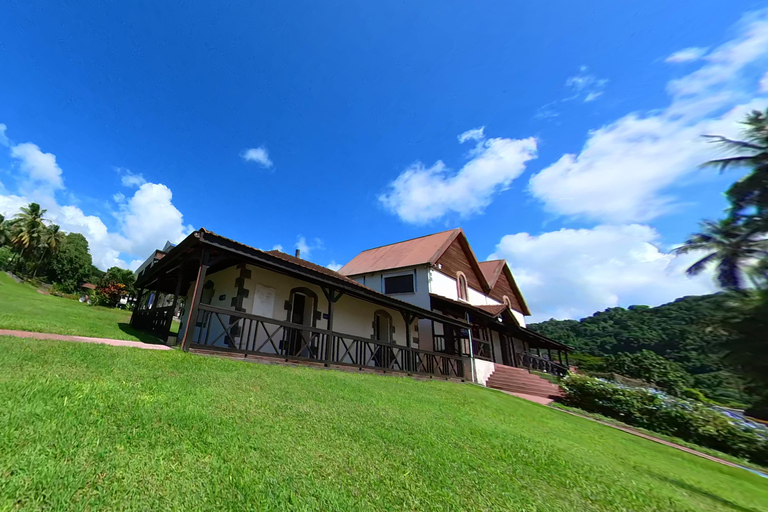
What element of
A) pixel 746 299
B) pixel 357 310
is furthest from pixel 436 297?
pixel 746 299

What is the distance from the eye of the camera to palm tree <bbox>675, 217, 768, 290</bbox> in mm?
6605

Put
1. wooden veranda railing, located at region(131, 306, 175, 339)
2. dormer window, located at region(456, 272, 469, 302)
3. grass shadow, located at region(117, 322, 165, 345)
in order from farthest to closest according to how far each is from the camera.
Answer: dormer window, located at region(456, 272, 469, 302)
wooden veranda railing, located at region(131, 306, 175, 339)
grass shadow, located at region(117, 322, 165, 345)

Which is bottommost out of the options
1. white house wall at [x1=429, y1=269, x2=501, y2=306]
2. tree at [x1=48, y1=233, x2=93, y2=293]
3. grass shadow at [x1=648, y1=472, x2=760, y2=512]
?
grass shadow at [x1=648, y1=472, x2=760, y2=512]

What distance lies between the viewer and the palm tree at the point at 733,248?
6.61m

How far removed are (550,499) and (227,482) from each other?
349 centimetres

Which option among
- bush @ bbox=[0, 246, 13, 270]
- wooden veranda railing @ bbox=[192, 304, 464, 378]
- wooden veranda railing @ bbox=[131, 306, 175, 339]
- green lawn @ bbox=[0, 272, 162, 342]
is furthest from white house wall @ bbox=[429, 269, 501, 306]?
bush @ bbox=[0, 246, 13, 270]

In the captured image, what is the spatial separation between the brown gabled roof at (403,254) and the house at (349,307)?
0.35ft

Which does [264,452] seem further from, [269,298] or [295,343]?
[295,343]

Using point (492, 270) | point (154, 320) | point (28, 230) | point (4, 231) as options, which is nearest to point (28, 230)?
point (28, 230)

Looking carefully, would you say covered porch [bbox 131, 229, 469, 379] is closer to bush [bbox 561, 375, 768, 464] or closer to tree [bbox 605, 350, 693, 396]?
bush [bbox 561, 375, 768, 464]

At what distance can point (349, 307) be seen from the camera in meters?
13.8

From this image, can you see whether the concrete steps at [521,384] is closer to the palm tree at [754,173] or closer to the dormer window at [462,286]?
the dormer window at [462,286]

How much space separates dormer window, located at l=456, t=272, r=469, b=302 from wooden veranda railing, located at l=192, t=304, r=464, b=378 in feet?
20.7

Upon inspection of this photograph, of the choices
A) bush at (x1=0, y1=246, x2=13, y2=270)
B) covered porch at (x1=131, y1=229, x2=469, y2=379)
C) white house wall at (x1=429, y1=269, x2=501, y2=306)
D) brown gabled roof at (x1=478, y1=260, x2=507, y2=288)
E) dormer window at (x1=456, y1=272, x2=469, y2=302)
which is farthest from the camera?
bush at (x1=0, y1=246, x2=13, y2=270)
